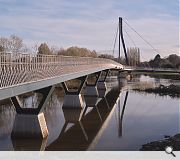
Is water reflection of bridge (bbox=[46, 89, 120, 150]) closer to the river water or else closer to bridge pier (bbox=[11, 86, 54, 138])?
the river water

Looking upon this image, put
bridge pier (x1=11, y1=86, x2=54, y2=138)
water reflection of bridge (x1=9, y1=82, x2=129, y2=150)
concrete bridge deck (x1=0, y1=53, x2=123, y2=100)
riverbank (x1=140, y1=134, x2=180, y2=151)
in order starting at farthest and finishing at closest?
1. bridge pier (x1=11, y1=86, x2=54, y2=138)
2. water reflection of bridge (x1=9, y1=82, x2=129, y2=150)
3. riverbank (x1=140, y1=134, x2=180, y2=151)
4. concrete bridge deck (x1=0, y1=53, x2=123, y2=100)

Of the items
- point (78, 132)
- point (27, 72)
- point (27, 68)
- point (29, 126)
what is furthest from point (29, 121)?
point (27, 72)

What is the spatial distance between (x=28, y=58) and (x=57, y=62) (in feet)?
16.7

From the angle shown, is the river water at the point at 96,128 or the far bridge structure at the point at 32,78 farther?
the river water at the point at 96,128

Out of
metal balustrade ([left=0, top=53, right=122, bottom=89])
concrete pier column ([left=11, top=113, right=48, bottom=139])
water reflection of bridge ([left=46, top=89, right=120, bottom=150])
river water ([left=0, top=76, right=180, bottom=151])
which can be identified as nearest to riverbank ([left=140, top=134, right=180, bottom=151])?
river water ([left=0, top=76, right=180, bottom=151])

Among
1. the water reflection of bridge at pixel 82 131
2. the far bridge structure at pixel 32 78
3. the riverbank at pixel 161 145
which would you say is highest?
the far bridge structure at pixel 32 78

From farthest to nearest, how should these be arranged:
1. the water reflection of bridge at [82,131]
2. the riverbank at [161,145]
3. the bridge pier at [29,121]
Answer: the bridge pier at [29,121] → the water reflection of bridge at [82,131] → the riverbank at [161,145]

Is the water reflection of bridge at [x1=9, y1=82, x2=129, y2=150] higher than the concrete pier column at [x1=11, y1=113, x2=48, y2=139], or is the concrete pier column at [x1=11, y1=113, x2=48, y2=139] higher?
the concrete pier column at [x1=11, y1=113, x2=48, y2=139]

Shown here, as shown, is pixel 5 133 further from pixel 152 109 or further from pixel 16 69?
pixel 152 109

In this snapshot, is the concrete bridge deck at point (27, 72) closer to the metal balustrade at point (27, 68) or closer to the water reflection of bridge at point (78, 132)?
the metal balustrade at point (27, 68)

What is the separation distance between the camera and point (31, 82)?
12.1 m

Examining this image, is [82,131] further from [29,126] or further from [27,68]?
[27,68]

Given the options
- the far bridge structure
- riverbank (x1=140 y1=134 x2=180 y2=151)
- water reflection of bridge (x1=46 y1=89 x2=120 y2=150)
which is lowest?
water reflection of bridge (x1=46 y1=89 x2=120 y2=150)

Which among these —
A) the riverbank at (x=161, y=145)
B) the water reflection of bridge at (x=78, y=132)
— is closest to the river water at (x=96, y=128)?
the water reflection of bridge at (x=78, y=132)
